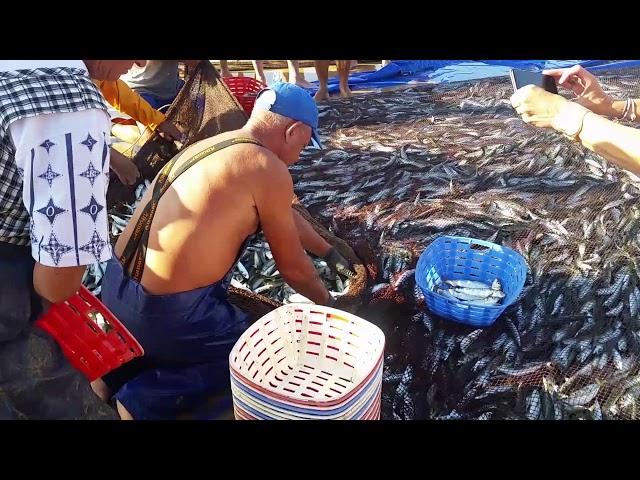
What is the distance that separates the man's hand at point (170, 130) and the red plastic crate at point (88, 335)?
141 centimetres

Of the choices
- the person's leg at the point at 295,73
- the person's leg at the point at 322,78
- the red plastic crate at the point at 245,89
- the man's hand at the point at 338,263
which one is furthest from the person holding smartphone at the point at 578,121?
the red plastic crate at the point at 245,89

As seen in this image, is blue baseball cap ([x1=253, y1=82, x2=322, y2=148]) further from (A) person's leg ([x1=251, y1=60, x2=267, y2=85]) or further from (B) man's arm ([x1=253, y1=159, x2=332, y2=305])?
(A) person's leg ([x1=251, y1=60, x2=267, y2=85])

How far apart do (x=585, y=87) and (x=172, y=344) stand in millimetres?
2794

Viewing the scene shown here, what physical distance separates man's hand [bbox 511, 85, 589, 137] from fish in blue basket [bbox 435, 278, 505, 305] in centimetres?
96

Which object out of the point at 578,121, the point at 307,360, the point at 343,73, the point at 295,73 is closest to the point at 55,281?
the point at 307,360

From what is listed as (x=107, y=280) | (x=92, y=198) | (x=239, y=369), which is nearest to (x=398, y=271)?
(x=239, y=369)

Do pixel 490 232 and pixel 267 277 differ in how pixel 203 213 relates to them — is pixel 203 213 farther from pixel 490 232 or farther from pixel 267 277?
pixel 490 232

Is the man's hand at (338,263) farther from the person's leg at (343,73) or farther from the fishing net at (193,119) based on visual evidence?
the person's leg at (343,73)

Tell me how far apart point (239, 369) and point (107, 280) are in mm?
882

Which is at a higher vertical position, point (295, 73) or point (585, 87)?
point (295, 73)

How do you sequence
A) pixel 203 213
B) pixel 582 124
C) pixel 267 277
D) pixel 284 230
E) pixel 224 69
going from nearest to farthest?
pixel 203 213
pixel 284 230
pixel 582 124
pixel 267 277
pixel 224 69

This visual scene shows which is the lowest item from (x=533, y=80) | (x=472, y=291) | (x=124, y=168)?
(x=472, y=291)

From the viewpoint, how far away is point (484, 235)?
12.4 feet

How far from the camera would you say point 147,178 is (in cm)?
364
